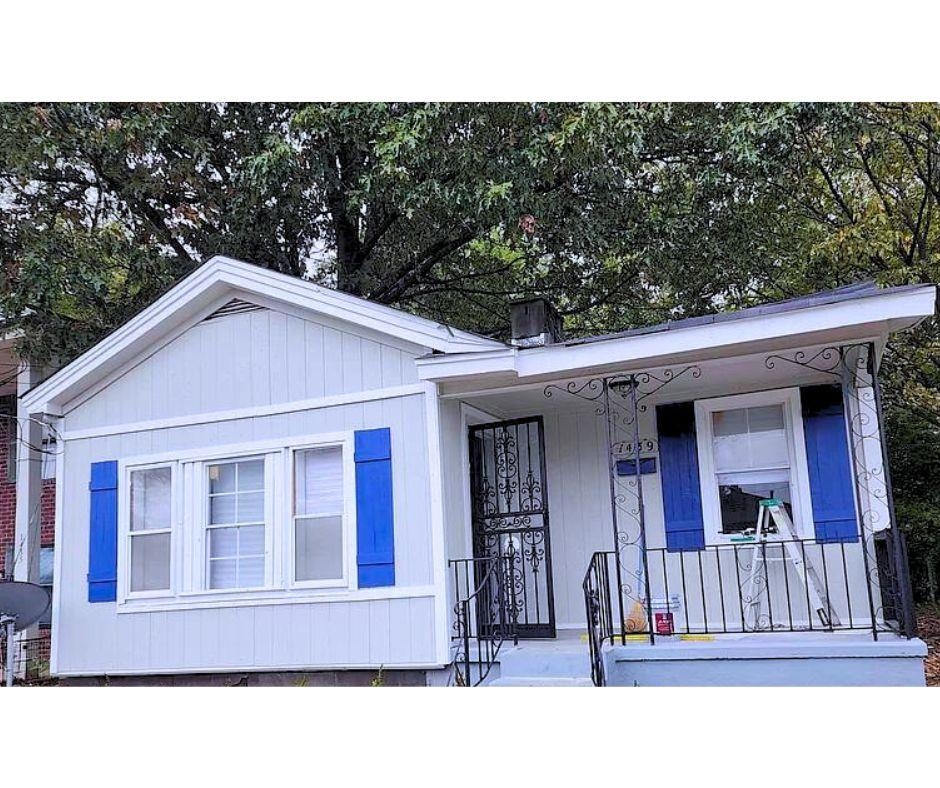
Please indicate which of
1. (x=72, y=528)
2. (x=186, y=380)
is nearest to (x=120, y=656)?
(x=72, y=528)

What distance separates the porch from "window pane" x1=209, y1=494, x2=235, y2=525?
6.42 ft

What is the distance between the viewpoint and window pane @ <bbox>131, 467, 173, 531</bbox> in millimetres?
8266

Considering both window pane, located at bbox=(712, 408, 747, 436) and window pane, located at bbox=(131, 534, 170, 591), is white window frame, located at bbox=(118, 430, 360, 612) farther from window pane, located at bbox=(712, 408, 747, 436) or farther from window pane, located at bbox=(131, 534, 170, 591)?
window pane, located at bbox=(712, 408, 747, 436)

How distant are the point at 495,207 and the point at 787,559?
17.3 ft

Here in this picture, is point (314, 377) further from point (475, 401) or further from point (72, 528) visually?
point (72, 528)

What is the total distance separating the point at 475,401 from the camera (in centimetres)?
805

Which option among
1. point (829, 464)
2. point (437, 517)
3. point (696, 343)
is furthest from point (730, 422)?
point (437, 517)

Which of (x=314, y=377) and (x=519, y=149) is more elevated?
(x=519, y=149)

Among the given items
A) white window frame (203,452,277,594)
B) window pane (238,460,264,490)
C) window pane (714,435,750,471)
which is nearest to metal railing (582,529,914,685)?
window pane (714,435,750,471)

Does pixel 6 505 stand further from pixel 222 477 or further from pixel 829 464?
pixel 829 464

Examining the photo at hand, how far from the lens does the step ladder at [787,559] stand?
7.02 metres

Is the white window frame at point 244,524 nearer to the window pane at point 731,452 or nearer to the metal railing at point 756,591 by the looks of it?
the metal railing at point 756,591

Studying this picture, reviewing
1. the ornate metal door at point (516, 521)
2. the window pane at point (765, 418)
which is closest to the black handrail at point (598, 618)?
the ornate metal door at point (516, 521)
